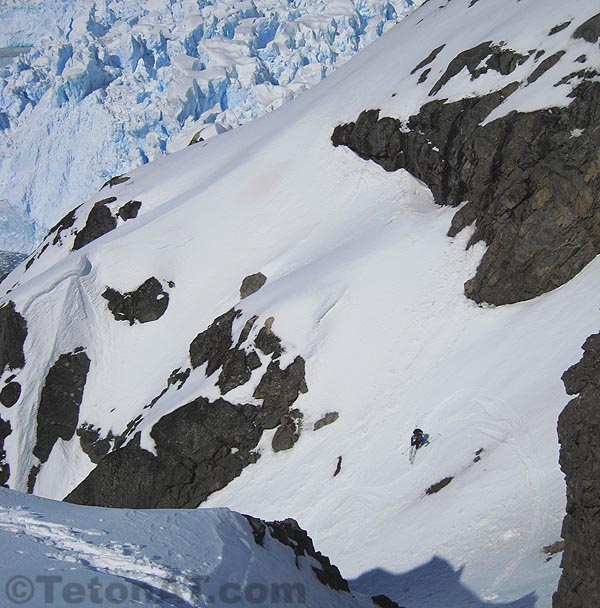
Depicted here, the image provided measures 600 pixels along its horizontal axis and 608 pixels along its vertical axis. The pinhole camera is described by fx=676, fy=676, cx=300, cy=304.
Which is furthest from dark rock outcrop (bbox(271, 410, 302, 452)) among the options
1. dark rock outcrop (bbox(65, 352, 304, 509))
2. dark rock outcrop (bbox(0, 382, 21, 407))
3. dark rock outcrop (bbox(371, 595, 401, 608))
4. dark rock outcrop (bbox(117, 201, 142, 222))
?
dark rock outcrop (bbox(117, 201, 142, 222))

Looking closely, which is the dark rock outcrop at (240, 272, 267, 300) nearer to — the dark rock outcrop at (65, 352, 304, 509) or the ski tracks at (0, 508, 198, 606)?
the dark rock outcrop at (65, 352, 304, 509)

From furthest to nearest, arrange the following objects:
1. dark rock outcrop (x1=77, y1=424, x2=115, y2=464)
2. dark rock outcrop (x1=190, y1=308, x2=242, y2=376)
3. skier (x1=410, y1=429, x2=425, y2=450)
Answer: dark rock outcrop (x1=77, y1=424, x2=115, y2=464) < dark rock outcrop (x1=190, y1=308, x2=242, y2=376) < skier (x1=410, y1=429, x2=425, y2=450)

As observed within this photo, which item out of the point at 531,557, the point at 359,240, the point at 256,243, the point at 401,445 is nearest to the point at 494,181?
the point at 359,240

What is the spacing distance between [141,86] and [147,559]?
69317mm

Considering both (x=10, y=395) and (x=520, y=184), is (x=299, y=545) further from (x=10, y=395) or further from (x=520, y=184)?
(x=10, y=395)

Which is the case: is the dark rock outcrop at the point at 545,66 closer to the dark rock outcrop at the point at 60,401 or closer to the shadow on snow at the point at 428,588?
the shadow on snow at the point at 428,588

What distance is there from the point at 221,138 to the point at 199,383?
26.5 metres

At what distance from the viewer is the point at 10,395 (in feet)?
121

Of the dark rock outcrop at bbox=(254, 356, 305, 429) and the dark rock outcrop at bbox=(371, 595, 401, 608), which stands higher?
the dark rock outcrop at bbox=(371, 595, 401, 608)

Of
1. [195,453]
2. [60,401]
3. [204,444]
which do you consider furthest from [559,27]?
[60,401]

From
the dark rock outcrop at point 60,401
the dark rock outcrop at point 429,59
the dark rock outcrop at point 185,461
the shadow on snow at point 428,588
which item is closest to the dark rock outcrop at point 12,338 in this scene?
the dark rock outcrop at point 60,401

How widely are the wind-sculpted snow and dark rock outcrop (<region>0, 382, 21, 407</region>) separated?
33.9 m

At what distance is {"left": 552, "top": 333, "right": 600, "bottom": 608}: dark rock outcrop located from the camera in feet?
32.4

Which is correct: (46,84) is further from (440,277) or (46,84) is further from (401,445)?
(401,445)
